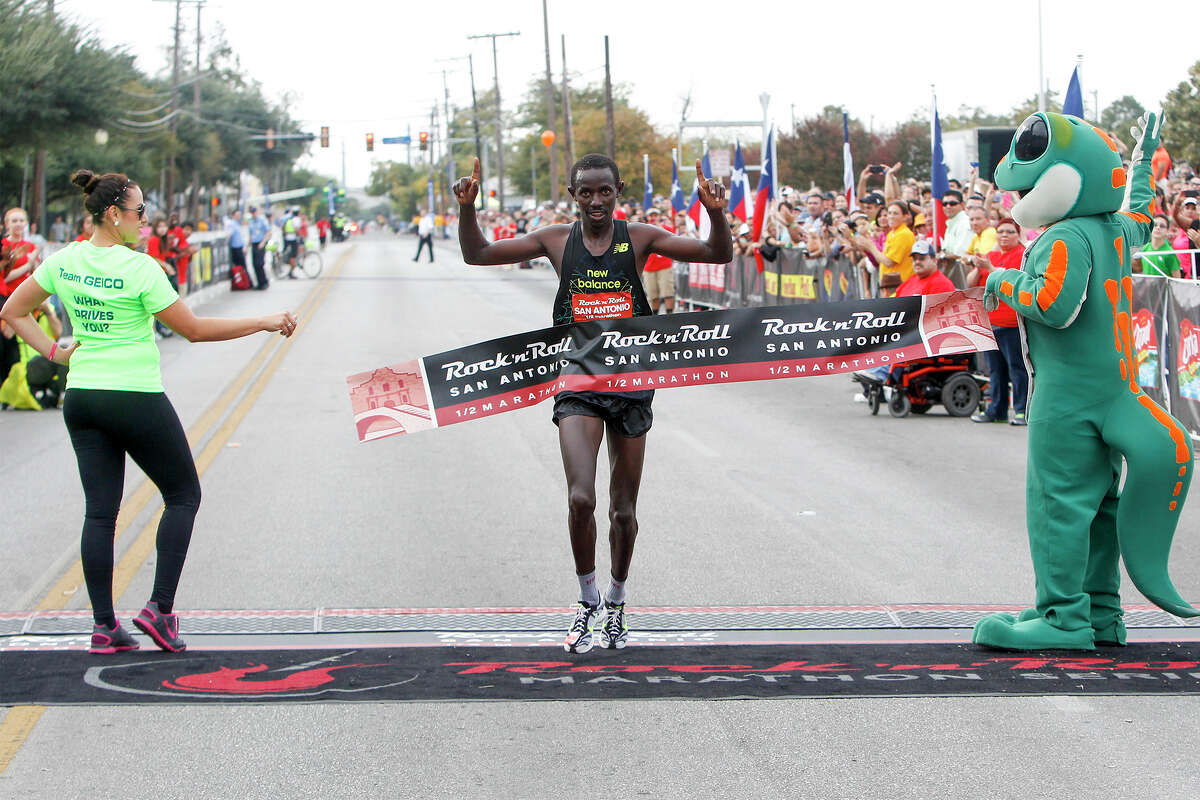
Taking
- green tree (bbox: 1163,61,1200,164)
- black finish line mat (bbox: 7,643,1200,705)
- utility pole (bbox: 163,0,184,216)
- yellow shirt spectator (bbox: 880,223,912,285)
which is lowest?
black finish line mat (bbox: 7,643,1200,705)

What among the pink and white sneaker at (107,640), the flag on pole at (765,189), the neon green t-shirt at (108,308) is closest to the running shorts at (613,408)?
the neon green t-shirt at (108,308)

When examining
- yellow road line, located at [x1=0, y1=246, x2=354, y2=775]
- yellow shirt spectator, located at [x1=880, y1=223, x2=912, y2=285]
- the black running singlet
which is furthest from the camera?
yellow shirt spectator, located at [x1=880, y1=223, x2=912, y2=285]

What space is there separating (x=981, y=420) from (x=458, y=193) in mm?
8768

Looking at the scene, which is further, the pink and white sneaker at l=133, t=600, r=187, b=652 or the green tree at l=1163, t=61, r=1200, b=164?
the green tree at l=1163, t=61, r=1200, b=164

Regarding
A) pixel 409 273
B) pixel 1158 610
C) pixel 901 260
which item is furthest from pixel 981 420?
pixel 409 273

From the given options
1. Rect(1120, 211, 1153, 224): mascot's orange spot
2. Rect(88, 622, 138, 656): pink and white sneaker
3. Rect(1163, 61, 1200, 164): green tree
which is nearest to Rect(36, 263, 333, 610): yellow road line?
Rect(88, 622, 138, 656): pink and white sneaker

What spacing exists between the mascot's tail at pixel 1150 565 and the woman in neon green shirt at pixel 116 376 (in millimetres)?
3389

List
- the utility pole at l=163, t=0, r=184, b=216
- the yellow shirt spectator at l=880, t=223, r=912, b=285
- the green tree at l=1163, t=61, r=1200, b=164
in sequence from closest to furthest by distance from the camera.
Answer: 1. the yellow shirt spectator at l=880, t=223, r=912, b=285
2. the green tree at l=1163, t=61, r=1200, b=164
3. the utility pole at l=163, t=0, r=184, b=216

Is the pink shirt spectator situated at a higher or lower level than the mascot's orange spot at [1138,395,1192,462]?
higher

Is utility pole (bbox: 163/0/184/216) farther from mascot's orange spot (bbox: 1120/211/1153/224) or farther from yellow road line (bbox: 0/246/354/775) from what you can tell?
A: mascot's orange spot (bbox: 1120/211/1153/224)

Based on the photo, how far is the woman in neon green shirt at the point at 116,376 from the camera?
18.1 ft

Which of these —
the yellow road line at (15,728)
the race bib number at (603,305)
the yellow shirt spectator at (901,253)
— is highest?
the yellow shirt spectator at (901,253)

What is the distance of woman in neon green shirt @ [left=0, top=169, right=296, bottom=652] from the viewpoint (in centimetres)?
551

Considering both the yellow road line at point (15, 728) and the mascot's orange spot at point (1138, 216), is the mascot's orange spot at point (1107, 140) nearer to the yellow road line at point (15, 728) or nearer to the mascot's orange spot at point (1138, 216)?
the mascot's orange spot at point (1138, 216)
